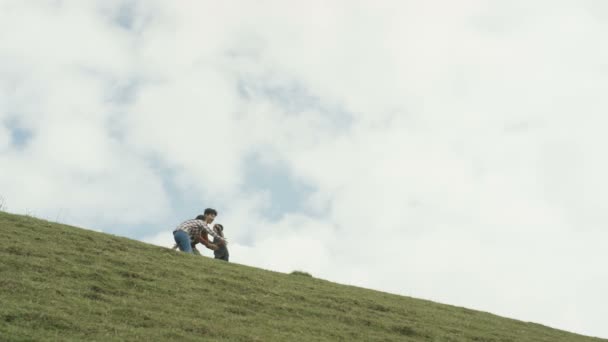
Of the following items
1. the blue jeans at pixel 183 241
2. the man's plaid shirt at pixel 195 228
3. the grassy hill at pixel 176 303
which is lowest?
the grassy hill at pixel 176 303

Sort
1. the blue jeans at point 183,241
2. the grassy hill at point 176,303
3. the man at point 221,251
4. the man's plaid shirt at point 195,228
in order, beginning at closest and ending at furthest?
the grassy hill at point 176,303 < the blue jeans at point 183,241 < the man's plaid shirt at point 195,228 < the man at point 221,251

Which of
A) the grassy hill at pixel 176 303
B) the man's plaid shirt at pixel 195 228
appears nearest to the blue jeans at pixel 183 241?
the man's plaid shirt at pixel 195 228

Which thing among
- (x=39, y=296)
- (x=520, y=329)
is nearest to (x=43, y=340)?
(x=39, y=296)

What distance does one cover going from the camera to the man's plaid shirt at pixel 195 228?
90.0 ft

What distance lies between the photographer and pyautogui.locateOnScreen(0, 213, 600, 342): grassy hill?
15382 mm

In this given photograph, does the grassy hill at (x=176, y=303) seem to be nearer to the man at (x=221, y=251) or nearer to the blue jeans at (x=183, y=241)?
the blue jeans at (x=183, y=241)

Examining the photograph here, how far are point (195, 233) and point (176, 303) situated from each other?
31.1 ft

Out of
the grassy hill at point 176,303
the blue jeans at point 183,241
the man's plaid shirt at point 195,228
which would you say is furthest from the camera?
the man's plaid shirt at point 195,228

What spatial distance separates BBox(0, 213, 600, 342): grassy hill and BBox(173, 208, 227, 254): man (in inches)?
Result: 70.4

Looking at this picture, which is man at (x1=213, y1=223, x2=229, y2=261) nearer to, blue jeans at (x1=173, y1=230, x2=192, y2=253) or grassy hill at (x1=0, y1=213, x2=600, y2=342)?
blue jeans at (x1=173, y1=230, x2=192, y2=253)

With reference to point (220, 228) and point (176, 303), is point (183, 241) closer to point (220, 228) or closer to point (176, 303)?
point (220, 228)

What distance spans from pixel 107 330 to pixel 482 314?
16275mm

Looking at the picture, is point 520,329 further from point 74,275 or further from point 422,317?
point 74,275

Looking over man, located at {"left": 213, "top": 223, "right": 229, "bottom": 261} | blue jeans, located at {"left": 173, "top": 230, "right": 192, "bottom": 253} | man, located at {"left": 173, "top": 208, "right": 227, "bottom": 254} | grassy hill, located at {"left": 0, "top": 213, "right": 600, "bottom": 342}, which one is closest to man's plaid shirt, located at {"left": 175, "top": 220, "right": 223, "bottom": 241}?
man, located at {"left": 173, "top": 208, "right": 227, "bottom": 254}
